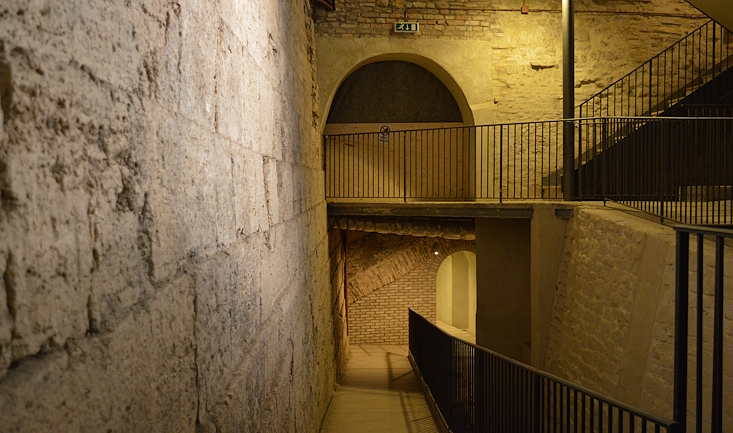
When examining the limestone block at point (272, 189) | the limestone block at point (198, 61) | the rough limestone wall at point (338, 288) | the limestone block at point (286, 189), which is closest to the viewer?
the limestone block at point (198, 61)

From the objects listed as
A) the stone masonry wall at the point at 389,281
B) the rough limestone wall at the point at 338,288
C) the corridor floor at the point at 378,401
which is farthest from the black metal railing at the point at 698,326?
the stone masonry wall at the point at 389,281

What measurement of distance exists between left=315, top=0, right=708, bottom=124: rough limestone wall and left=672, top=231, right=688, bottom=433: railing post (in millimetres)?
7299

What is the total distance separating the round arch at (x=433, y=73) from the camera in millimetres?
9602

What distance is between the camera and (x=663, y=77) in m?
9.97

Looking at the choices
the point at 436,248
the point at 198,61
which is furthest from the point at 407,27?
the point at 198,61

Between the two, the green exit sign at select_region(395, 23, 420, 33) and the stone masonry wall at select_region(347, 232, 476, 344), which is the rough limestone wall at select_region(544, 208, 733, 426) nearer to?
the green exit sign at select_region(395, 23, 420, 33)

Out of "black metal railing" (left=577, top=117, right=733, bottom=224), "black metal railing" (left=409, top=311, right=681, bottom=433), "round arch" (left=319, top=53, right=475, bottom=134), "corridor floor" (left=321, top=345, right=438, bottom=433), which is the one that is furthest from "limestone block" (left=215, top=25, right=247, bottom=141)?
"round arch" (left=319, top=53, right=475, bottom=134)

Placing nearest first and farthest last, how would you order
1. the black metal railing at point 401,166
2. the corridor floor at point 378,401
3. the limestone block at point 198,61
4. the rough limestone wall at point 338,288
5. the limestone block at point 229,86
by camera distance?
1. the limestone block at point 198,61
2. the limestone block at point 229,86
3. the corridor floor at point 378,401
4. the rough limestone wall at point 338,288
5. the black metal railing at point 401,166

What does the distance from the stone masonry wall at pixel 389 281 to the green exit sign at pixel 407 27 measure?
4395 mm

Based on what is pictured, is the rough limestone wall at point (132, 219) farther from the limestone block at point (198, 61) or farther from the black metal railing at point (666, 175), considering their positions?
the black metal railing at point (666, 175)

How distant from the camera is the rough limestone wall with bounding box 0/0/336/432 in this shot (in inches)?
39.9

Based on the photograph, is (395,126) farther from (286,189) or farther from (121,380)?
(121,380)

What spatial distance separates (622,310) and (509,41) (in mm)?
5937

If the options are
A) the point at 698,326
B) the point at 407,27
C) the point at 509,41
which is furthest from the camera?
the point at 509,41
